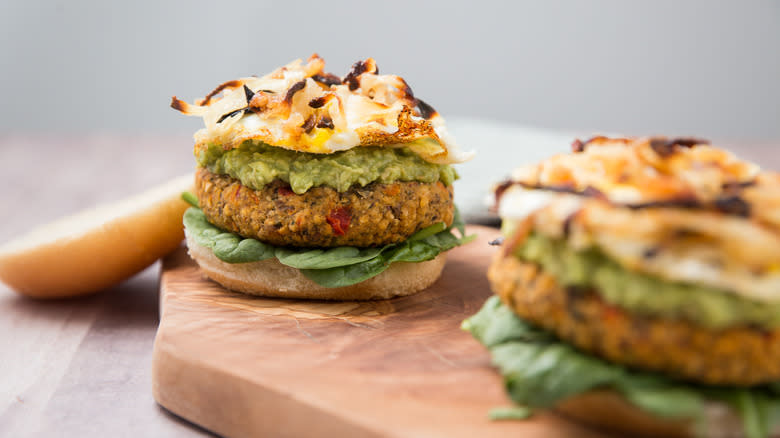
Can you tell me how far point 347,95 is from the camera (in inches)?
155

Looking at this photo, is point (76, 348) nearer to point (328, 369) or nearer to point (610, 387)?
point (328, 369)

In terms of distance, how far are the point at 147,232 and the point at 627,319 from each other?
328cm

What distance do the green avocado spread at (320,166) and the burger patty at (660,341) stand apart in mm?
1450

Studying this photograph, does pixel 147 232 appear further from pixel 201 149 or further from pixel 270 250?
pixel 270 250

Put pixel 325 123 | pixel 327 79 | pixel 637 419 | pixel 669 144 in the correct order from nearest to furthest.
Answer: pixel 637 419 → pixel 669 144 → pixel 325 123 → pixel 327 79

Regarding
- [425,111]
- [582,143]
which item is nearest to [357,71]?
[425,111]

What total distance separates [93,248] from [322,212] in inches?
64.0

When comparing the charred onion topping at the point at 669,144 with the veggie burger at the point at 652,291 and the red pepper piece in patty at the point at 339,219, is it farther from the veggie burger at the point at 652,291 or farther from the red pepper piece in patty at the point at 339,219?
the red pepper piece in patty at the point at 339,219

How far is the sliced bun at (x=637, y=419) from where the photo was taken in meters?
2.27

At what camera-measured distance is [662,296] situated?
2.21 m

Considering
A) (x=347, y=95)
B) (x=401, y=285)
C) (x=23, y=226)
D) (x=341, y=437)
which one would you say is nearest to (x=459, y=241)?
(x=401, y=285)

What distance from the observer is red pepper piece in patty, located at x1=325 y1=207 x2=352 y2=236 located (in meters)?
3.67

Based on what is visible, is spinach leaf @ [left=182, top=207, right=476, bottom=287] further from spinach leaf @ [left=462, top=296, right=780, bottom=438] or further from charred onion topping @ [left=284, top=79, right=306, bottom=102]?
spinach leaf @ [left=462, top=296, right=780, bottom=438]

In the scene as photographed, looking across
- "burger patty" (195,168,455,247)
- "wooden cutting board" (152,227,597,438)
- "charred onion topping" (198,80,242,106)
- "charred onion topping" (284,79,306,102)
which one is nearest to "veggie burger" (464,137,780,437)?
"wooden cutting board" (152,227,597,438)
